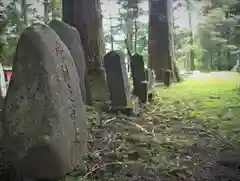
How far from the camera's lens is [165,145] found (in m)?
3.07

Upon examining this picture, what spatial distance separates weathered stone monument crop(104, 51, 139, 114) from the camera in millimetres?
4473

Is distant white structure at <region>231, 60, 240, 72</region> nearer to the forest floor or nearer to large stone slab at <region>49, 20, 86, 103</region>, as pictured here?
the forest floor

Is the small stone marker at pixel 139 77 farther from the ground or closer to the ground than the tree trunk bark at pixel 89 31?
closer to the ground

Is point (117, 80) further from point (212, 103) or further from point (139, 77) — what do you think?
point (212, 103)

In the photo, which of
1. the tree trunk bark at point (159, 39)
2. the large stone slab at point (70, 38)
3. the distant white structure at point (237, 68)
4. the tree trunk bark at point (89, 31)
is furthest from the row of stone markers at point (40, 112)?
the distant white structure at point (237, 68)

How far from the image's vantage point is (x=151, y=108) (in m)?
5.21

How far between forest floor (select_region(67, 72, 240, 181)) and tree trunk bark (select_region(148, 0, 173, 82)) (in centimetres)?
416

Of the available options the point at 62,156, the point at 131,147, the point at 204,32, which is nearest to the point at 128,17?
the point at 204,32

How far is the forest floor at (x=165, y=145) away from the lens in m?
2.36

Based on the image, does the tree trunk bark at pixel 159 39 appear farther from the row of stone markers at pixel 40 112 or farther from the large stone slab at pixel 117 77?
the row of stone markers at pixel 40 112

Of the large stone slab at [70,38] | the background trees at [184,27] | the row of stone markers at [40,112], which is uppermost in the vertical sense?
the background trees at [184,27]

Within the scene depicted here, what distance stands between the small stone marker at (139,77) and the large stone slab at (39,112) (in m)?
3.53

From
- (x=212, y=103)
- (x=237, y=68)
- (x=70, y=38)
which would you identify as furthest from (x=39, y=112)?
(x=237, y=68)

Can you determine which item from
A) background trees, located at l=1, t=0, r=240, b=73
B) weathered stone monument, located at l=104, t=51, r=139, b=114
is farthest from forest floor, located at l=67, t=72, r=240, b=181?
background trees, located at l=1, t=0, r=240, b=73
